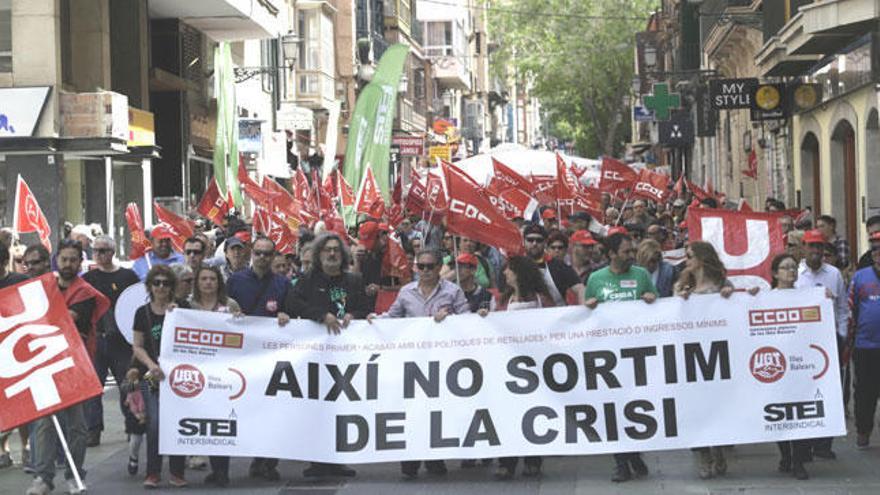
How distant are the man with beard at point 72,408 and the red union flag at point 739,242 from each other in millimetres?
4350

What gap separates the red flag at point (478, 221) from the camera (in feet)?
45.2

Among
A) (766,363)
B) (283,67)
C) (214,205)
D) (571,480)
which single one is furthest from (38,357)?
(283,67)

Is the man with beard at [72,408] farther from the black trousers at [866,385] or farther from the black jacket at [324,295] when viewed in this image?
the black trousers at [866,385]

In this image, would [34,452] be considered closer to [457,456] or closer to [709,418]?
[457,456]

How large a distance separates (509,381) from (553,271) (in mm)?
1442

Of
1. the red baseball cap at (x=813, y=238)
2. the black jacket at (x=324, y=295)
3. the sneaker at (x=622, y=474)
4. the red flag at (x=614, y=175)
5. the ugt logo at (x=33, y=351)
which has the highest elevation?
the red flag at (x=614, y=175)

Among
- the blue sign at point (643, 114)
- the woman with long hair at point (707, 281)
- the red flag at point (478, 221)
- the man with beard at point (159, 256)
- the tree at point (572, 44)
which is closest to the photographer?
the woman with long hair at point (707, 281)

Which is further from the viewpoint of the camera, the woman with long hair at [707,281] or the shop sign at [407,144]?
the shop sign at [407,144]

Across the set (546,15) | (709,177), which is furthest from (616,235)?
Answer: (546,15)

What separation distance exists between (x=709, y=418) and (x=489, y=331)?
151 cm

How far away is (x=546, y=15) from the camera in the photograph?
71.8 m

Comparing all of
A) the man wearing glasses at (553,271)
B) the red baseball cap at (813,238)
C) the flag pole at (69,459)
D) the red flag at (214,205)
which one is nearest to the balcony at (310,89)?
the red flag at (214,205)

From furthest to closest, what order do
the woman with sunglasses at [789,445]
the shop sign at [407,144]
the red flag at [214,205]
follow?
the shop sign at [407,144] < the red flag at [214,205] < the woman with sunglasses at [789,445]

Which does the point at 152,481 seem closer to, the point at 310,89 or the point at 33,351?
the point at 33,351
